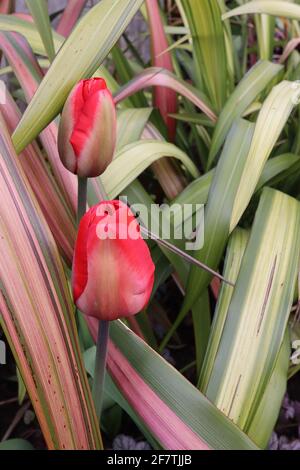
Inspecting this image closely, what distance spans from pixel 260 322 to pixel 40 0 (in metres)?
0.42

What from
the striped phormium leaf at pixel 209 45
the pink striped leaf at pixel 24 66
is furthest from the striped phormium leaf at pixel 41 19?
the striped phormium leaf at pixel 209 45

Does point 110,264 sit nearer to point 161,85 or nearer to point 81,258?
point 81,258

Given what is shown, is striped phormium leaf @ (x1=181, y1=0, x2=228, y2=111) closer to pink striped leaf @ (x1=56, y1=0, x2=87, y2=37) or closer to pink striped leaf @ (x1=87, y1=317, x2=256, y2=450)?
pink striped leaf @ (x1=56, y1=0, x2=87, y2=37)

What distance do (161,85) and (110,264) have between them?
0.49m

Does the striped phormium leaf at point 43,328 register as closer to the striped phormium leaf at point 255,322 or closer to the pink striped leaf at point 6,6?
the striped phormium leaf at point 255,322

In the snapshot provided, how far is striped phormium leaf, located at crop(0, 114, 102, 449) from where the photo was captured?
44 cm

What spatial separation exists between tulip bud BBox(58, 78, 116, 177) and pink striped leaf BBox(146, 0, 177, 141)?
18.7 inches

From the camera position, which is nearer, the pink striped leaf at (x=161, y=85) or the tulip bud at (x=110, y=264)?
the tulip bud at (x=110, y=264)

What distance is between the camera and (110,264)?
1.26ft

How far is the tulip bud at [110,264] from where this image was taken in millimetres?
376

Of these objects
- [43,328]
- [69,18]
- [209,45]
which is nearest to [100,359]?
[43,328]

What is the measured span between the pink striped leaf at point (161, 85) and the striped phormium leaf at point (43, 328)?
33 centimetres

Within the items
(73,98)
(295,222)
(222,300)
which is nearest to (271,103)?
(295,222)

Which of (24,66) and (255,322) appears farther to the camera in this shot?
(24,66)
